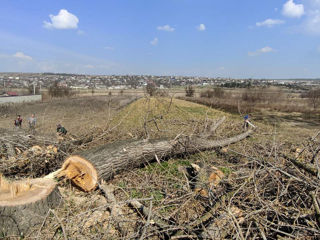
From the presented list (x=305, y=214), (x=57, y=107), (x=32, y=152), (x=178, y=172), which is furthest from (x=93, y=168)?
(x=57, y=107)

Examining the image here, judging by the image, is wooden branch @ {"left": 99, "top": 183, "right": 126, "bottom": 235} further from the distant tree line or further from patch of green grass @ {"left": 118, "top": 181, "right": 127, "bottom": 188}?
the distant tree line

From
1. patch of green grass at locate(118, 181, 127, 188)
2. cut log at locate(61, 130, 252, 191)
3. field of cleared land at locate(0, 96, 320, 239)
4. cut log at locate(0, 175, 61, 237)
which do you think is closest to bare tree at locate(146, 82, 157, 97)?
field of cleared land at locate(0, 96, 320, 239)

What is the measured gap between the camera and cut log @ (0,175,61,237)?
96.7 inches

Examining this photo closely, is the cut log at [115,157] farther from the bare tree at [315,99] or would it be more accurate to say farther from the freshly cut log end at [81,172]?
the bare tree at [315,99]

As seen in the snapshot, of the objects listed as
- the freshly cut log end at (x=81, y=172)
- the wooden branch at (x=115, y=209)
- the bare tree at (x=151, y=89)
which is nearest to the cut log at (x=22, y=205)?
the freshly cut log end at (x=81, y=172)

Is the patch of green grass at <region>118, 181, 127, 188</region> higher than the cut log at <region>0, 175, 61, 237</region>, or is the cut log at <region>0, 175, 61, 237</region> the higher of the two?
the cut log at <region>0, 175, 61, 237</region>

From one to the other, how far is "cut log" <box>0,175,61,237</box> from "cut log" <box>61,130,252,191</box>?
1.69 feet

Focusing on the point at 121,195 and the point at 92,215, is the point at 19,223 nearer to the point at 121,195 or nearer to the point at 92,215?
the point at 92,215

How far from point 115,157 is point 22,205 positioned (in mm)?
1526

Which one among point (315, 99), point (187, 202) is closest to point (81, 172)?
point (187, 202)

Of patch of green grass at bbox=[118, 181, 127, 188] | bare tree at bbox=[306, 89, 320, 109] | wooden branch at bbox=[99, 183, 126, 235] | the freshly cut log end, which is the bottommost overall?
patch of green grass at bbox=[118, 181, 127, 188]

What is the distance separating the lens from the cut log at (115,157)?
10.8 feet

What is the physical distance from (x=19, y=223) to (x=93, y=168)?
3.69ft

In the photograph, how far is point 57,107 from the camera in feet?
71.1
